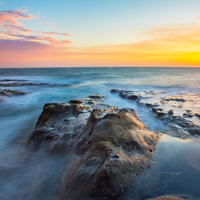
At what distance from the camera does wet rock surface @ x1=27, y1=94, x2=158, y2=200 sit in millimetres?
1950

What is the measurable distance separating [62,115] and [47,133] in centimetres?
92

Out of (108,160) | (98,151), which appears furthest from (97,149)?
(108,160)

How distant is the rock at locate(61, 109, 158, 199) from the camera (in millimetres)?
1929

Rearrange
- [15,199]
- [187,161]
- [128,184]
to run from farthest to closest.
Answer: [187,161], [15,199], [128,184]

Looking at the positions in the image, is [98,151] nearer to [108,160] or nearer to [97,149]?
[97,149]

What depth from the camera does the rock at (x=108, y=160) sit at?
1.93m

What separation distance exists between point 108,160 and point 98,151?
11.3 inches

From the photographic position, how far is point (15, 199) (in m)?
2.41

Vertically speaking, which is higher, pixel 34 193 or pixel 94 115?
pixel 94 115

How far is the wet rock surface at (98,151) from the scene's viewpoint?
1.95 metres

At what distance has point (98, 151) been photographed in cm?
234

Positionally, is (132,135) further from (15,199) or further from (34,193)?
(15,199)

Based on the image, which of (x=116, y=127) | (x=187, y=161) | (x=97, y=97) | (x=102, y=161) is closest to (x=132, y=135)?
(x=116, y=127)

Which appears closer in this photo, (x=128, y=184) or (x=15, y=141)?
(x=128, y=184)
